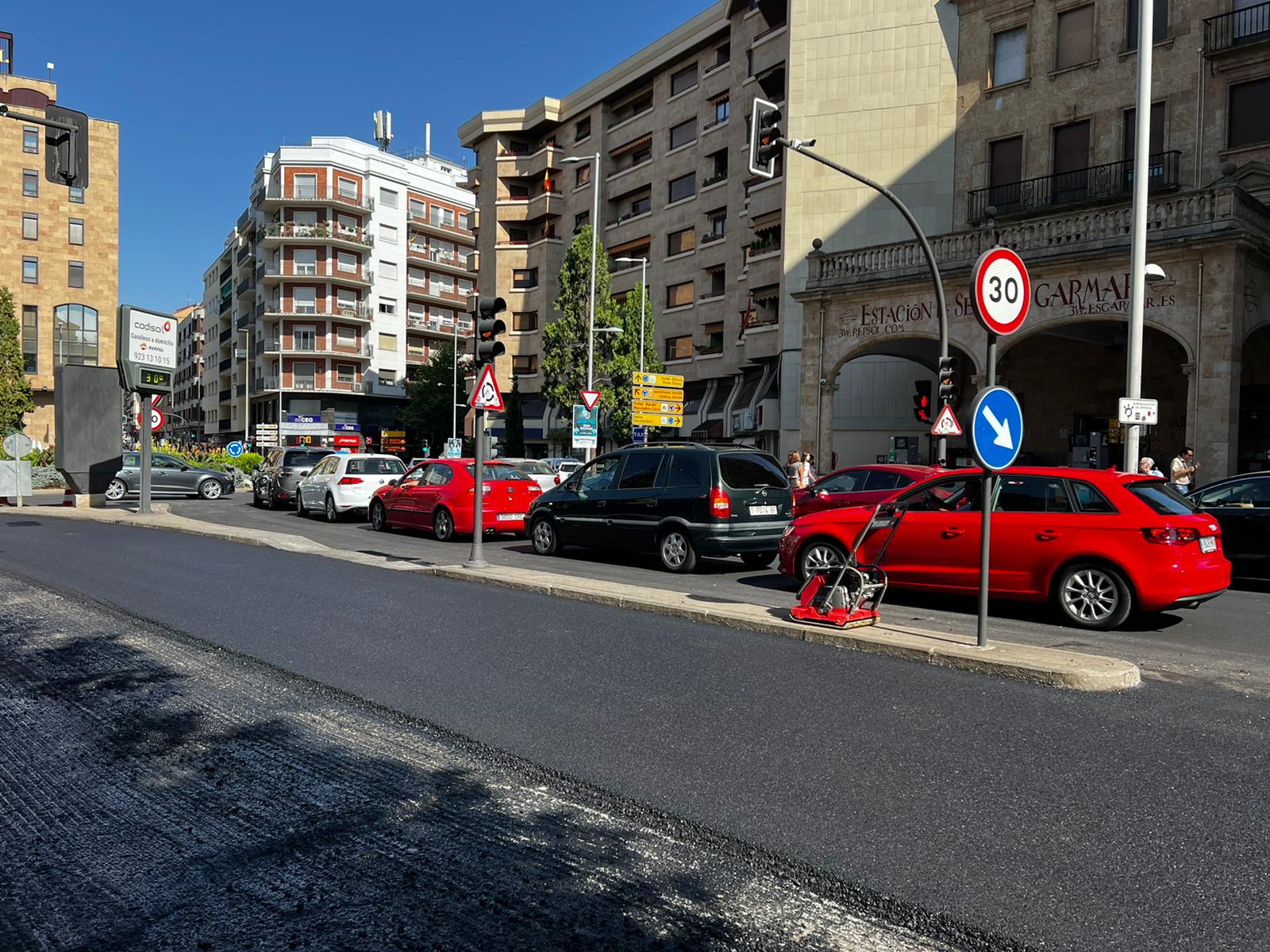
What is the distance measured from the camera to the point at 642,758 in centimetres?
461

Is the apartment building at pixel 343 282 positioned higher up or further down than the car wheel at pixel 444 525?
higher up

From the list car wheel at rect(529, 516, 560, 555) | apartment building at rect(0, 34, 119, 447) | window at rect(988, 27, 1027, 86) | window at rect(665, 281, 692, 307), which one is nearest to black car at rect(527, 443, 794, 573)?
car wheel at rect(529, 516, 560, 555)

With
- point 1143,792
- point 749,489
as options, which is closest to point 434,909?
point 1143,792

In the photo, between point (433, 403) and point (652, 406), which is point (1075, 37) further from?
point (433, 403)

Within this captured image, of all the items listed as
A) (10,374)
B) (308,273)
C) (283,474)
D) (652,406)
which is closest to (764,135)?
(652,406)

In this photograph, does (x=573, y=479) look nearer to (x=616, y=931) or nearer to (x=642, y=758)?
(x=642, y=758)

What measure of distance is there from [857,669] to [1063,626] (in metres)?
3.35

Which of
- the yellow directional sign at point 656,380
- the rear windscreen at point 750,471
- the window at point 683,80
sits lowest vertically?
the rear windscreen at point 750,471

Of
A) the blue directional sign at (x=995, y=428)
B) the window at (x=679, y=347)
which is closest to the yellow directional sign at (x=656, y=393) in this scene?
the window at (x=679, y=347)

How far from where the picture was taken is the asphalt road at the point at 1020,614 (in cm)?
719

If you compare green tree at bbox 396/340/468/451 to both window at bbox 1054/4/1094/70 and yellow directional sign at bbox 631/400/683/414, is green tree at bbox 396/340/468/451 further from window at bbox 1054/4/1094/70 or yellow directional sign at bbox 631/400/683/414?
window at bbox 1054/4/1094/70

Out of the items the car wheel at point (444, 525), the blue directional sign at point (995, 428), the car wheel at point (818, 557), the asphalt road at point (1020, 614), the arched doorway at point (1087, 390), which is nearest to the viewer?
the blue directional sign at point (995, 428)

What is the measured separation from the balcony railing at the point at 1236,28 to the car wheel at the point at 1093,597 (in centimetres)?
1938

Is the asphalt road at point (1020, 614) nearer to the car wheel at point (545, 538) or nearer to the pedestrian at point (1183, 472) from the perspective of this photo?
the car wheel at point (545, 538)
